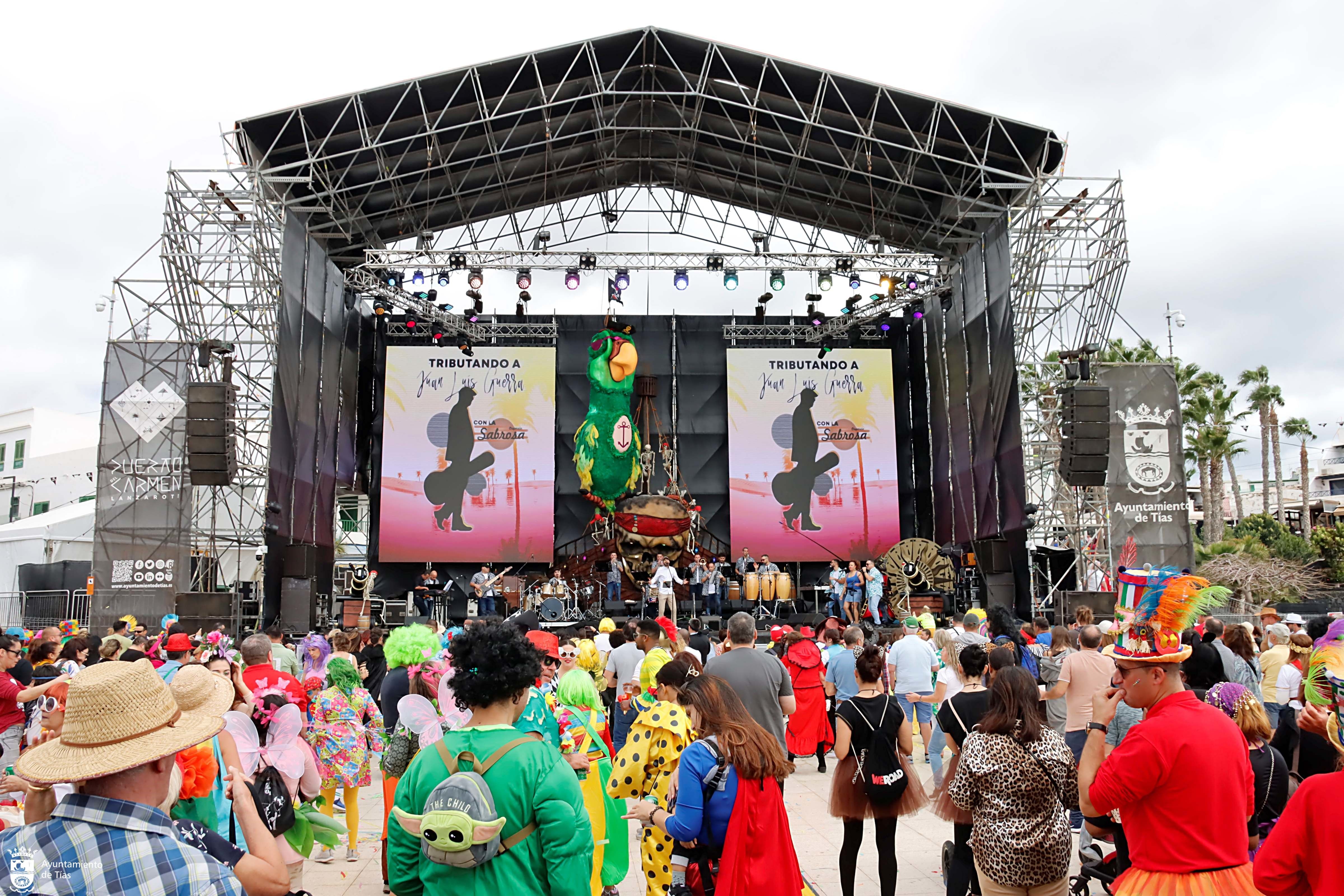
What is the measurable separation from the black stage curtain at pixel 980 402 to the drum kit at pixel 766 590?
3.75 metres

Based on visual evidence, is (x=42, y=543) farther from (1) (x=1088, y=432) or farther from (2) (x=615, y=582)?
(1) (x=1088, y=432)

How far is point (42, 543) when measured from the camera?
22844 mm

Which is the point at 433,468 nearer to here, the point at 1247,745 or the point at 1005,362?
the point at 1005,362

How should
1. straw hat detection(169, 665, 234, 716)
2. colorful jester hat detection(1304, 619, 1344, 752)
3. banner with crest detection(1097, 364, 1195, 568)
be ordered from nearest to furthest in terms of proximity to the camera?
colorful jester hat detection(1304, 619, 1344, 752)
straw hat detection(169, 665, 234, 716)
banner with crest detection(1097, 364, 1195, 568)

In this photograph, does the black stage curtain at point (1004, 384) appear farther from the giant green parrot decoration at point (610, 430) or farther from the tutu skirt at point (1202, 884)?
the tutu skirt at point (1202, 884)

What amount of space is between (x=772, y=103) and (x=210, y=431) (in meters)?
10.9

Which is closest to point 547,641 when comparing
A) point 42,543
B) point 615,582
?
point 615,582

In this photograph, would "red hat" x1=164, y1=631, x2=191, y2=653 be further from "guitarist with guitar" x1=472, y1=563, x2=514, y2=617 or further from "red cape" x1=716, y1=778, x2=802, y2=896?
"guitarist with guitar" x1=472, y1=563, x2=514, y2=617

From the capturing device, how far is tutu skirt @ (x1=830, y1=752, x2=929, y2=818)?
4.41 m

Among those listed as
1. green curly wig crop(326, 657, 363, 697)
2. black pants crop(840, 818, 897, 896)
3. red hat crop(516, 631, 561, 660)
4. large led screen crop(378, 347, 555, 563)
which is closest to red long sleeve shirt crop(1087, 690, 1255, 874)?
black pants crop(840, 818, 897, 896)

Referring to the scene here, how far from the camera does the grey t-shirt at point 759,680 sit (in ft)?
15.8

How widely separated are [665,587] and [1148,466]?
8731 millimetres

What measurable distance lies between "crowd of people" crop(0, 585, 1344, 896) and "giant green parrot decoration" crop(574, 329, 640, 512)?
49.8ft

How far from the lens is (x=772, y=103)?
703 inches
